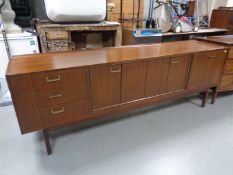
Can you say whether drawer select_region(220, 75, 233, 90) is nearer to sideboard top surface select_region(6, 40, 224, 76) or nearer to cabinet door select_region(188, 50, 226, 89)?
cabinet door select_region(188, 50, 226, 89)

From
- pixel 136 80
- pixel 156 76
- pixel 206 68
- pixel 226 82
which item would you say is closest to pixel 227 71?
pixel 226 82

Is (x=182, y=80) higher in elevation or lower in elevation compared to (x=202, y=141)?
higher

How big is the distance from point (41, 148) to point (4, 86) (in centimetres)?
165

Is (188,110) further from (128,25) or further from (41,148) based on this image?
(128,25)

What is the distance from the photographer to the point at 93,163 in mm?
1448

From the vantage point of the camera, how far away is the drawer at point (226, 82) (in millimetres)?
2264

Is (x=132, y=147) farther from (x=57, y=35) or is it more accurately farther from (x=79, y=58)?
(x=57, y=35)

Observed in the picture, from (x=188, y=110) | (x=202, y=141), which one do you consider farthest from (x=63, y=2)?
(x=202, y=141)

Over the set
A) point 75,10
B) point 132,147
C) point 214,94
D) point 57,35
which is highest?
point 75,10

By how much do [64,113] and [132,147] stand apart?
2.34 feet

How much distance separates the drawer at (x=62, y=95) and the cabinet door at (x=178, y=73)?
0.94m

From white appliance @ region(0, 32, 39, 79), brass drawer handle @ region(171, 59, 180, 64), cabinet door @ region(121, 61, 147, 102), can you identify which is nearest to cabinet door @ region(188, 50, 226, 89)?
brass drawer handle @ region(171, 59, 180, 64)

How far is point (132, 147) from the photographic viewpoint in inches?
63.8

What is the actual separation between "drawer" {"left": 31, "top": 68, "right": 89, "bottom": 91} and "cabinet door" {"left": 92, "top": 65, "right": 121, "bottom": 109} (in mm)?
95
